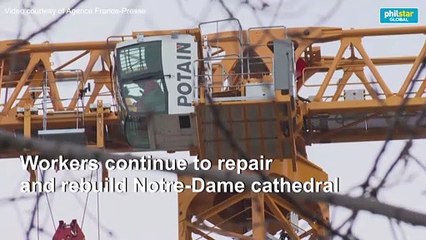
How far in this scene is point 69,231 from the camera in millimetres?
25234

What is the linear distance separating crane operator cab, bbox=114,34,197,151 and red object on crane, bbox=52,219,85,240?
2318mm

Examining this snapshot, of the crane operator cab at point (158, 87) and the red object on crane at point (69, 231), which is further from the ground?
the crane operator cab at point (158, 87)

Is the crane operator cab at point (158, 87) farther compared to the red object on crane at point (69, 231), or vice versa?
the red object on crane at point (69, 231)

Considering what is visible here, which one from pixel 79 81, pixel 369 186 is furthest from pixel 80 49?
pixel 369 186

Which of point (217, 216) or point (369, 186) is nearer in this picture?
point (369, 186)

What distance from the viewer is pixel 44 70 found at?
2728 centimetres

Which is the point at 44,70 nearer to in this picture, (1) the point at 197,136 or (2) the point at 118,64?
(2) the point at 118,64

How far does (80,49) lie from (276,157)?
235 inches

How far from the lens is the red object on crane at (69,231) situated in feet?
82.3

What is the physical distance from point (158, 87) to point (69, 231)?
3725 mm

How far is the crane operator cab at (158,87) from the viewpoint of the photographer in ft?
77.8

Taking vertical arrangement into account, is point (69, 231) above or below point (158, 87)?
below

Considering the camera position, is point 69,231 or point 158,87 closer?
point 158,87

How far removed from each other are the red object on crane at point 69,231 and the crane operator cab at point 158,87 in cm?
232
